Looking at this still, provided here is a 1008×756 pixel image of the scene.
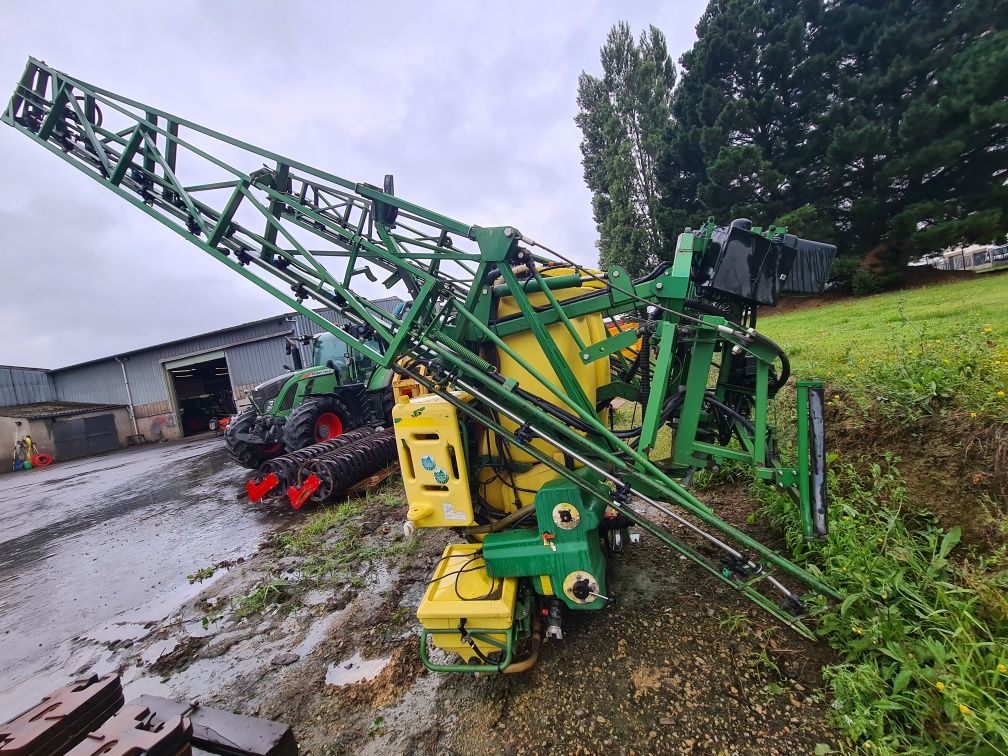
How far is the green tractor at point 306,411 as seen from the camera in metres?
8.64

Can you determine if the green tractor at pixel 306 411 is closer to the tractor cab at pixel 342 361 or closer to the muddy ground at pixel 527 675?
the tractor cab at pixel 342 361

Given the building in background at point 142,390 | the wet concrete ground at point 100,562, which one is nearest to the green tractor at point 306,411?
the wet concrete ground at point 100,562

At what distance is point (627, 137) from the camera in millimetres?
23578

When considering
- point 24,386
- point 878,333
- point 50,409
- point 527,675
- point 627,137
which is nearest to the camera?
point 527,675

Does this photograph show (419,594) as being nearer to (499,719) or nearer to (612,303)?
(499,719)

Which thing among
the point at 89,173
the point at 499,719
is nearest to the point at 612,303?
the point at 499,719

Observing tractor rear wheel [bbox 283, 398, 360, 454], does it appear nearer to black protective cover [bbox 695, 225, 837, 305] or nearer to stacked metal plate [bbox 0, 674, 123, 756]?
stacked metal plate [bbox 0, 674, 123, 756]

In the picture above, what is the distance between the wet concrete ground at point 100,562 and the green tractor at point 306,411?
1184 millimetres

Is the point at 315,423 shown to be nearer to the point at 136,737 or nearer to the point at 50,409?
the point at 136,737

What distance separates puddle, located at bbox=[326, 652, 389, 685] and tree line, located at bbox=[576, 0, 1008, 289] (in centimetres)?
1650

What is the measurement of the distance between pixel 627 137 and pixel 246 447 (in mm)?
23322

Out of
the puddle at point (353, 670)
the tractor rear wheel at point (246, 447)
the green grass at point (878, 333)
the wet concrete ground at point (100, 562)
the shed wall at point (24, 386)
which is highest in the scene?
the shed wall at point (24, 386)

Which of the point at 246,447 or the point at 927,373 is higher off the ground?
the point at 927,373

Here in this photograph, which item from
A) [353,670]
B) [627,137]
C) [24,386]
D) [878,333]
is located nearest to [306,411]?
[353,670]
